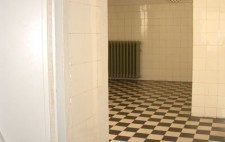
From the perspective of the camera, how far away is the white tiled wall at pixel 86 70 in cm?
245

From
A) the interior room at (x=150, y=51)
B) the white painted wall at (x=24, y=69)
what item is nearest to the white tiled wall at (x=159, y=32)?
the interior room at (x=150, y=51)

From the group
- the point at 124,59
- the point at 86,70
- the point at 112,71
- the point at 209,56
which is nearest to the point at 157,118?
the point at 209,56

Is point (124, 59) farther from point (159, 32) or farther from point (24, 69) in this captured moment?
point (24, 69)

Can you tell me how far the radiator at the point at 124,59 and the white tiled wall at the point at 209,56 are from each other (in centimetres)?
399

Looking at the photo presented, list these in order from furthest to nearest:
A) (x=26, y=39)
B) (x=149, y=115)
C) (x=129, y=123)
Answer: (x=149, y=115) → (x=129, y=123) → (x=26, y=39)

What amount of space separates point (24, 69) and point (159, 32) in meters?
7.74

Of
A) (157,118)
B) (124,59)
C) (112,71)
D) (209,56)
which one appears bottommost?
(157,118)

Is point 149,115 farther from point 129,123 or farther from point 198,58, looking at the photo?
point 198,58

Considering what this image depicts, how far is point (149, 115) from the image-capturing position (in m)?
6.17

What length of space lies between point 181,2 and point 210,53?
3901mm

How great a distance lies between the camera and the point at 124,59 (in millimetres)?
10031

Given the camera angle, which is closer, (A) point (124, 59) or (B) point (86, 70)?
(B) point (86, 70)

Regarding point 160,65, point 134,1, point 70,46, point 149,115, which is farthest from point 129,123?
point 134,1

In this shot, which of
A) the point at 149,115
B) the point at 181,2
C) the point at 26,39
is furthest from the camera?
the point at 181,2
